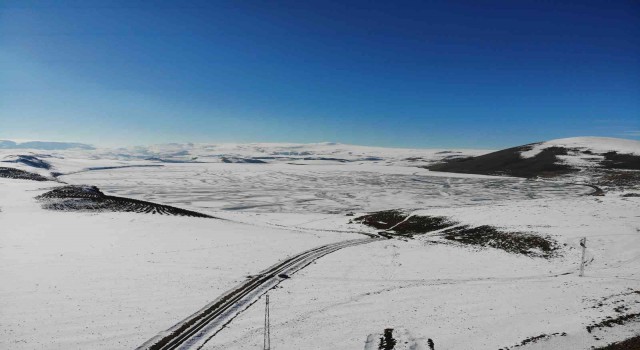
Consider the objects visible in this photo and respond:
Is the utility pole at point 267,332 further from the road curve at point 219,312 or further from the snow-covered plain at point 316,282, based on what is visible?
the road curve at point 219,312

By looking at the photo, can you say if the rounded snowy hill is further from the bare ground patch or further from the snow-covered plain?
the bare ground patch

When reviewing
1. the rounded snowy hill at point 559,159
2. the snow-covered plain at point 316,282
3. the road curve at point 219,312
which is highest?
the rounded snowy hill at point 559,159

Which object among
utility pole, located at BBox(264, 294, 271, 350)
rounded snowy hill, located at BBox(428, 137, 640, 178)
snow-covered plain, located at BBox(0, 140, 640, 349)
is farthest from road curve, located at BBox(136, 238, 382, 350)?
rounded snowy hill, located at BBox(428, 137, 640, 178)

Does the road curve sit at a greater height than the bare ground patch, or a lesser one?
lesser

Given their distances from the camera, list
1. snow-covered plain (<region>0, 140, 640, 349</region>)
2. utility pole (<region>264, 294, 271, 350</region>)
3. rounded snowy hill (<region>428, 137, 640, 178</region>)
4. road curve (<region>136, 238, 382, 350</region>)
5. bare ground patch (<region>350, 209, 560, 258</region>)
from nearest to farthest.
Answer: utility pole (<region>264, 294, 271, 350</region>) → road curve (<region>136, 238, 382, 350</region>) → snow-covered plain (<region>0, 140, 640, 349</region>) → bare ground patch (<region>350, 209, 560, 258</region>) → rounded snowy hill (<region>428, 137, 640, 178</region>)

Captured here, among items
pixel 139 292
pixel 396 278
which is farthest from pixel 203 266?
pixel 396 278

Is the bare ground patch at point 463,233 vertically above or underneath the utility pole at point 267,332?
above

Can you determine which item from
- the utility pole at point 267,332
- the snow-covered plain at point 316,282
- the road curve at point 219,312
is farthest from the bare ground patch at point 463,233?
the utility pole at point 267,332
